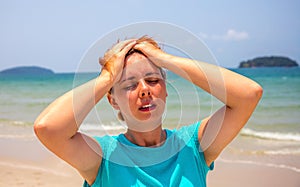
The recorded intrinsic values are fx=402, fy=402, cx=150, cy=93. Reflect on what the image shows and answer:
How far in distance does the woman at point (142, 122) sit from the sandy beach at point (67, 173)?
10.4 feet

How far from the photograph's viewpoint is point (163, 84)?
6.05 feet

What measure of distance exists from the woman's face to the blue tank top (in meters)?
0.16

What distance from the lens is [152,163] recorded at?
1896 millimetres

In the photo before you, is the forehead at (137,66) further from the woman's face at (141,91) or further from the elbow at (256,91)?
the elbow at (256,91)

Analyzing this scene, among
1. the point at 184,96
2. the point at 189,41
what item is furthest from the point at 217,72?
the point at 184,96

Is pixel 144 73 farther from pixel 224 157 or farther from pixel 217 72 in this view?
pixel 224 157

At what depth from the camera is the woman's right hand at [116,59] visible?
1.80 metres

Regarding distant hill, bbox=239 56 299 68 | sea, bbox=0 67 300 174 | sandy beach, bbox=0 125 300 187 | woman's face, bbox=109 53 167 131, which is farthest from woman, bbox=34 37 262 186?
distant hill, bbox=239 56 299 68

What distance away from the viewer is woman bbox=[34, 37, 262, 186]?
1768mm

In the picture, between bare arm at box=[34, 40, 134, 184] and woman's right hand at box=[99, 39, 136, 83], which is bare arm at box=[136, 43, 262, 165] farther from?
bare arm at box=[34, 40, 134, 184]

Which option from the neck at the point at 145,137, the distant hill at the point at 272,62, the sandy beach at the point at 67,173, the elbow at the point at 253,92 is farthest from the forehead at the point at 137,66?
the distant hill at the point at 272,62

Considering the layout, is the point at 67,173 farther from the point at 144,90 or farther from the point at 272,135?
the point at 272,135

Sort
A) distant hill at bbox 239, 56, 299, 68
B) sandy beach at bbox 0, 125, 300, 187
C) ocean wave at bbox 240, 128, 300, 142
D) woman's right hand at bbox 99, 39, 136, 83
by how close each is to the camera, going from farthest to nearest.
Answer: distant hill at bbox 239, 56, 299, 68
ocean wave at bbox 240, 128, 300, 142
sandy beach at bbox 0, 125, 300, 187
woman's right hand at bbox 99, 39, 136, 83

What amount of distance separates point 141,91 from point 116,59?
19 cm
